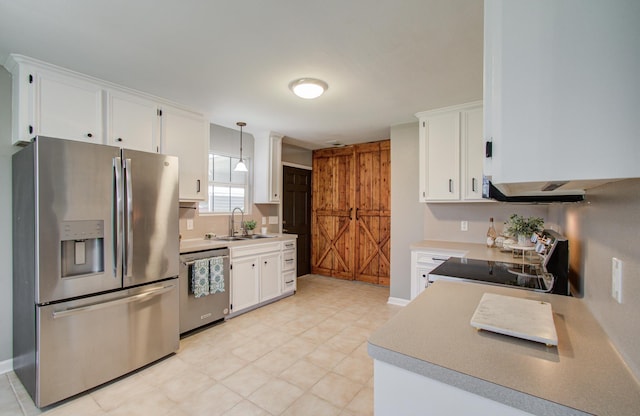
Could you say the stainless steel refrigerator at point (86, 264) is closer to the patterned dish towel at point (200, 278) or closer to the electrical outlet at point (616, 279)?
the patterned dish towel at point (200, 278)

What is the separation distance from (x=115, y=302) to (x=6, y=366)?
1.12 metres

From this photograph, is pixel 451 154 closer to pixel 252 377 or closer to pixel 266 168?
pixel 266 168

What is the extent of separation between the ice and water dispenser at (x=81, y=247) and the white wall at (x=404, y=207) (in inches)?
130

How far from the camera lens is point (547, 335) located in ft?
3.01

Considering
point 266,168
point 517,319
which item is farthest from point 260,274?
point 517,319

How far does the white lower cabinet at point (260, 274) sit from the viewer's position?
11.5 feet

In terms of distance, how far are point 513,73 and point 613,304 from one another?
81cm

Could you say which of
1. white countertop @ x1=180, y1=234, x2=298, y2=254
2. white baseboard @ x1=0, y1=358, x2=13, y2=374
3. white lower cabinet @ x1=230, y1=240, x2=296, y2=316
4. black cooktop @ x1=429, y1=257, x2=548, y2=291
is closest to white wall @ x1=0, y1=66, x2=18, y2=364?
white baseboard @ x1=0, y1=358, x2=13, y2=374

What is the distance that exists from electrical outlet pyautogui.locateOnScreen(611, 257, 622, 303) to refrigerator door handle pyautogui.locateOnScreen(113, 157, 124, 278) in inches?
109

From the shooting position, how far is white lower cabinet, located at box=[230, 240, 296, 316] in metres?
3.50

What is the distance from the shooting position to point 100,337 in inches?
84.0

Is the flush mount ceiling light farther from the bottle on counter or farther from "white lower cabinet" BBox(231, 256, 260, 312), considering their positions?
the bottle on counter

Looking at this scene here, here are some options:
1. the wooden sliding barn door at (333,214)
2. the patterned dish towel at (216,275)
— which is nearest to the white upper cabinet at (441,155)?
the wooden sliding barn door at (333,214)

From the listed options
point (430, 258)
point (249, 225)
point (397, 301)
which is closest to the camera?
point (430, 258)
